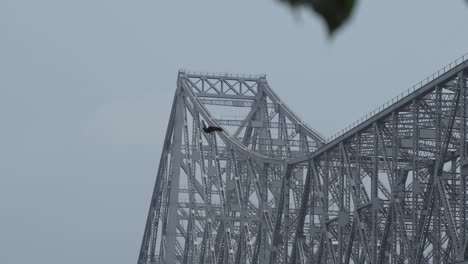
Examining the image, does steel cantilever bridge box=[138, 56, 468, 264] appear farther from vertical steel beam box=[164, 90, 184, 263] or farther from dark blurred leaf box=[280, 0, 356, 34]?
dark blurred leaf box=[280, 0, 356, 34]

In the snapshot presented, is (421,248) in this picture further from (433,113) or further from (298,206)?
(298,206)

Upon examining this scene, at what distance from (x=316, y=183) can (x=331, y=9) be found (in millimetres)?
62699

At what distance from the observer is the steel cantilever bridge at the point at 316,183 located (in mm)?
47875

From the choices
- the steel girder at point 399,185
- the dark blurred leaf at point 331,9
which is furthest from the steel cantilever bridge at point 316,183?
the dark blurred leaf at point 331,9

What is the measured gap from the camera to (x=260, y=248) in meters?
77.1

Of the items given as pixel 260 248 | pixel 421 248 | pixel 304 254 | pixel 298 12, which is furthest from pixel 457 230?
pixel 298 12

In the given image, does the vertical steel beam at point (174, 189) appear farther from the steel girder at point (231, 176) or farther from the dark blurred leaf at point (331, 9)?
the dark blurred leaf at point (331, 9)

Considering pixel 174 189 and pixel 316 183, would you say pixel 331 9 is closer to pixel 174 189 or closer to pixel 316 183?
pixel 316 183

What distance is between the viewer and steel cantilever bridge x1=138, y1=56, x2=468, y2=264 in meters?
47.9

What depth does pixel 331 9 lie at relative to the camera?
10.1 feet

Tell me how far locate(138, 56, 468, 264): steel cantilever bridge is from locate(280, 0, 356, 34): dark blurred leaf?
4157cm

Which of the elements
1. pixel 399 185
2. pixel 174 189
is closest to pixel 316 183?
pixel 399 185

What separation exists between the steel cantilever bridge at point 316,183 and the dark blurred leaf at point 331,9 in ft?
136

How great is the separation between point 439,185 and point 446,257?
476cm
